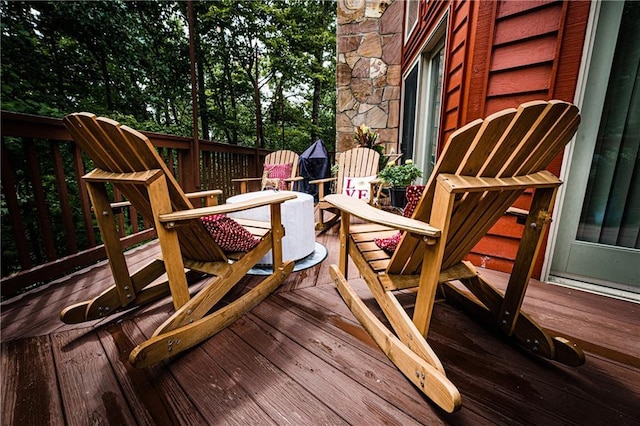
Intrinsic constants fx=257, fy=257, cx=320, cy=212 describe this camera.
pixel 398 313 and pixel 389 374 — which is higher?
pixel 398 313

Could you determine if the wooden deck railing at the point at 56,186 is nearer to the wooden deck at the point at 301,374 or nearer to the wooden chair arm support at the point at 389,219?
the wooden deck at the point at 301,374

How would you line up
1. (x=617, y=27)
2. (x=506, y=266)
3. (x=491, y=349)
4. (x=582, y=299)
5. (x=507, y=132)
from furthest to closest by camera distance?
(x=506, y=266) → (x=582, y=299) → (x=617, y=27) → (x=491, y=349) → (x=507, y=132)

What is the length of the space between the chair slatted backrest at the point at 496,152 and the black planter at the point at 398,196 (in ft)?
6.86

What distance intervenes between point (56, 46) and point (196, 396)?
20.7 feet

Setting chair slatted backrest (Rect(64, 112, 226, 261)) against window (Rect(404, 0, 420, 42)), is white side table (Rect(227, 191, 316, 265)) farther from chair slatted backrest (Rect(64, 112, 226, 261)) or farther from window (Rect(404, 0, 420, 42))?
window (Rect(404, 0, 420, 42))

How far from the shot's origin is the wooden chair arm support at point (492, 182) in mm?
793

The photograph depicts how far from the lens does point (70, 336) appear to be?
122 cm

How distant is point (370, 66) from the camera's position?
5.29 metres

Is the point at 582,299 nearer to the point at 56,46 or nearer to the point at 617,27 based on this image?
the point at 617,27

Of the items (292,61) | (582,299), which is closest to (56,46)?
(292,61)

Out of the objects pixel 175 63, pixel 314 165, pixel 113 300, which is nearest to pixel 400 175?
pixel 314 165

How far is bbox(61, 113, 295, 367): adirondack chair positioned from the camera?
0.97 m

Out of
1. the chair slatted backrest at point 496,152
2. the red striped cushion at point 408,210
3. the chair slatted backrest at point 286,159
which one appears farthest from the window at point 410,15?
the chair slatted backrest at point 496,152

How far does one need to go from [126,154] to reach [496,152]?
1.33 metres
